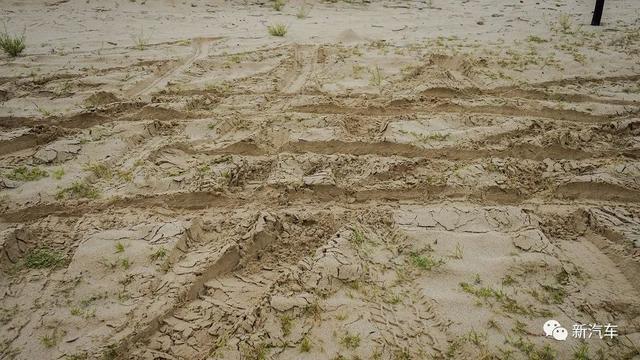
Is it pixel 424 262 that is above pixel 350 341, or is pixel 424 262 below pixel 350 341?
above

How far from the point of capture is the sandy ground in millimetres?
1969

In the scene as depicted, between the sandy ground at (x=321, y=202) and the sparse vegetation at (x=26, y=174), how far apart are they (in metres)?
0.02

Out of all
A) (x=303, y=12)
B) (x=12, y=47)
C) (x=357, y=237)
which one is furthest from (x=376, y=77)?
(x=12, y=47)

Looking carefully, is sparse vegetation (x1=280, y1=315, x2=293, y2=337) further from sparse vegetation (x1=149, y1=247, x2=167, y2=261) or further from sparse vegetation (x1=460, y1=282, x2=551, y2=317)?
sparse vegetation (x1=460, y1=282, x2=551, y2=317)

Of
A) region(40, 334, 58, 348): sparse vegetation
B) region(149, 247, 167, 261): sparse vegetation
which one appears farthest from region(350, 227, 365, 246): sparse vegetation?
region(40, 334, 58, 348): sparse vegetation

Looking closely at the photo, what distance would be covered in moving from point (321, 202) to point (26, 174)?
238 cm

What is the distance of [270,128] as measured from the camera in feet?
11.7

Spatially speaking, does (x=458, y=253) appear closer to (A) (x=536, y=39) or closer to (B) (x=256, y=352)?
(B) (x=256, y=352)

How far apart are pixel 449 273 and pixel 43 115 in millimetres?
4065

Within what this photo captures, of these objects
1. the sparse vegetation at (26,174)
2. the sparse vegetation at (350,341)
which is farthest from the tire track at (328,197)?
the sparse vegetation at (350,341)

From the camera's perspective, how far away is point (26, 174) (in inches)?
119

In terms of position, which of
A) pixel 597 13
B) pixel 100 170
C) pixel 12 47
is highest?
pixel 597 13

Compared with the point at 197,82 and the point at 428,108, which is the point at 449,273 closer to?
the point at 428,108

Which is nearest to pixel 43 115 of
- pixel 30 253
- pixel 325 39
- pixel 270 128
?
pixel 30 253
